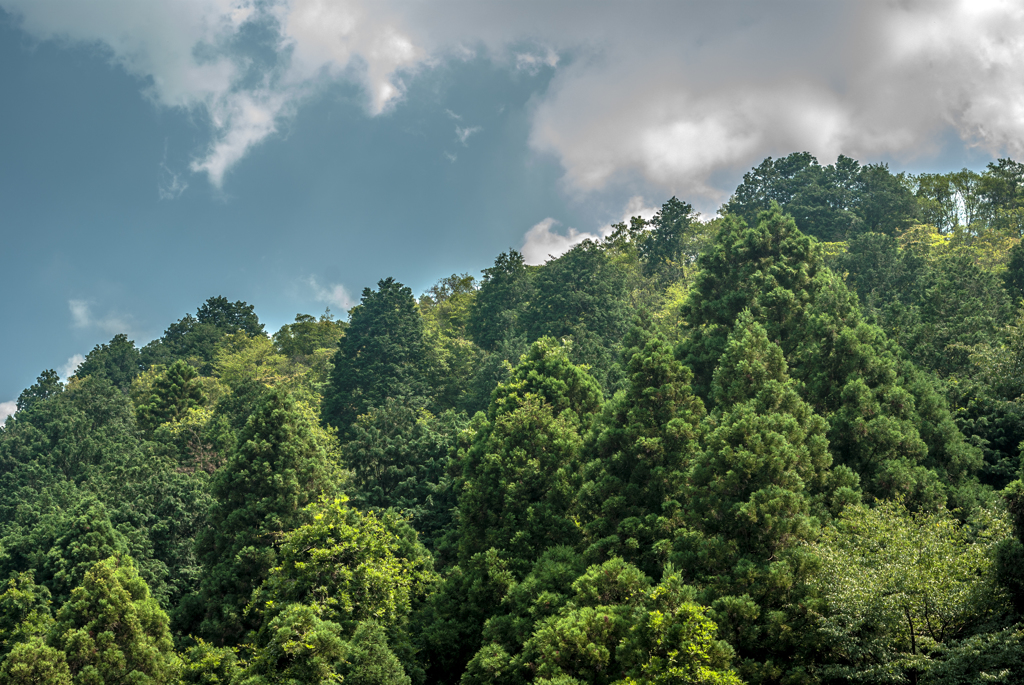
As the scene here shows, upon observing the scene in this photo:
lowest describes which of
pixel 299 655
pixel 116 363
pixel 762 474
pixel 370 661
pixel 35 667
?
pixel 370 661

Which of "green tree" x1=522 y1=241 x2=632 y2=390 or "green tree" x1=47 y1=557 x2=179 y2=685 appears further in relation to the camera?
"green tree" x1=522 y1=241 x2=632 y2=390

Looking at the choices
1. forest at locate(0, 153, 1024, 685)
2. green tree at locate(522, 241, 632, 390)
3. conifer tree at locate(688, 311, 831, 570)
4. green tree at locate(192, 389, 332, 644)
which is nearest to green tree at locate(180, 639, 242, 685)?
forest at locate(0, 153, 1024, 685)

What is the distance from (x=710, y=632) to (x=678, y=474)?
6.90 m

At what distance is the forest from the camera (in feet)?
52.9

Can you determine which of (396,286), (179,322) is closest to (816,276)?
(396,286)

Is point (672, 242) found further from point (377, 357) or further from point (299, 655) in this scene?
point (299, 655)

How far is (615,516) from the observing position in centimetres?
2239

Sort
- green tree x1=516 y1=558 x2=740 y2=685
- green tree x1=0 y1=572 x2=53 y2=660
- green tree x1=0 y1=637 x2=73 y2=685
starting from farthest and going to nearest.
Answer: green tree x1=0 y1=572 x2=53 y2=660
green tree x1=0 y1=637 x2=73 y2=685
green tree x1=516 y1=558 x2=740 y2=685

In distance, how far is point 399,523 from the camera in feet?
82.0

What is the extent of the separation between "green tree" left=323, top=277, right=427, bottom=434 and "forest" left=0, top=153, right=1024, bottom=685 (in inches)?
77.1

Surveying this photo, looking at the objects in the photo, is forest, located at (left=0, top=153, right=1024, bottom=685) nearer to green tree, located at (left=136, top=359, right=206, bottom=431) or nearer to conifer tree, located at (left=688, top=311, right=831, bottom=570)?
conifer tree, located at (left=688, top=311, right=831, bottom=570)

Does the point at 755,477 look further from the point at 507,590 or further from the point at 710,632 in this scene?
the point at 507,590

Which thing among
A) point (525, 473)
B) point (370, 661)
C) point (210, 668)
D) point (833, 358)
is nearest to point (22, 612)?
point (210, 668)

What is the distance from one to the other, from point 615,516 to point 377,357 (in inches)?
1076
